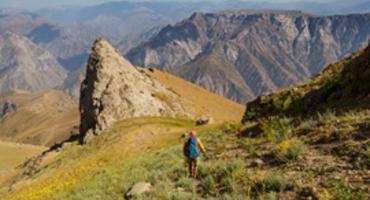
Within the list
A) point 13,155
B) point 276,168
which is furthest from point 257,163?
point 13,155

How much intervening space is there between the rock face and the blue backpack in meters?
37.1

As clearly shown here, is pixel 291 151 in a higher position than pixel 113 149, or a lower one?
higher

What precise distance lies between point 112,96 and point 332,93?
37313mm

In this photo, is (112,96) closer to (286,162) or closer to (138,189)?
(138,189)

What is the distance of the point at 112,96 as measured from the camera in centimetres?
5881

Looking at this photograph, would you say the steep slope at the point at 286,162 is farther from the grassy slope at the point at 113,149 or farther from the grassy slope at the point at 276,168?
the grassy slope at the point at 113,149

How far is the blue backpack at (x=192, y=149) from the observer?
711 inches

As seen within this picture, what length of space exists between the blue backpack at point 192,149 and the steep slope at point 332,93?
540cm

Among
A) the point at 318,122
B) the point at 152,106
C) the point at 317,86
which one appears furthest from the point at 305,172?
the point at 152,106

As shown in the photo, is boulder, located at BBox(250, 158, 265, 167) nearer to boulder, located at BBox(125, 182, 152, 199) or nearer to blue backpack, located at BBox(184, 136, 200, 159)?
blue backpack, located at BBox(184, 136, 200, 159)

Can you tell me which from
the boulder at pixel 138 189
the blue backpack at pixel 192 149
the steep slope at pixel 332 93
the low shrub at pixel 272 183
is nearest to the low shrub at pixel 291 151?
the low shrub at pixel 272 183

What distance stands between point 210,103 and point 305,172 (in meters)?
82.5

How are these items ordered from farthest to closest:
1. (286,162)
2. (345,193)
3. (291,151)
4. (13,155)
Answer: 1. (13,155)
2. (291,151)
3. (286,162)
4. (345,193)

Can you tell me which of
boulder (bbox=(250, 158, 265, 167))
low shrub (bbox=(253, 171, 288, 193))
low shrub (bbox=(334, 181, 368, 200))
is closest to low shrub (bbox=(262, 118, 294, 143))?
boulder (bbox=(250, 158, 265, 167))
